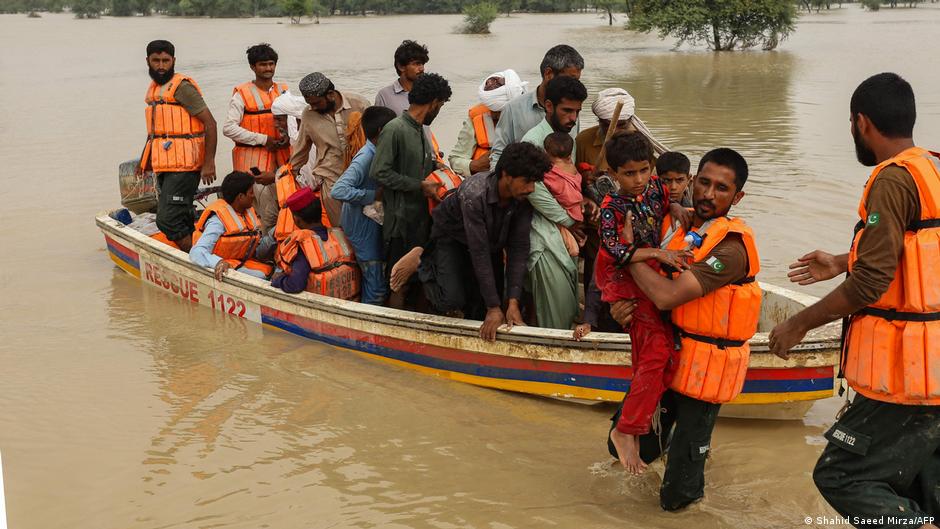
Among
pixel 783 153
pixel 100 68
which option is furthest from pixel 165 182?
pixel 100 68

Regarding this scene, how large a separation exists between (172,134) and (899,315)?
5.51 m

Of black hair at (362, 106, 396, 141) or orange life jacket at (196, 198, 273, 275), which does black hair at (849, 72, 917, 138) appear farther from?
orange life jacket at (196, 198, 273, 275)

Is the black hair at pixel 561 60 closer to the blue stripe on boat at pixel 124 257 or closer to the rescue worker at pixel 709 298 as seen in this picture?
the rescue worker at pixel 709 298

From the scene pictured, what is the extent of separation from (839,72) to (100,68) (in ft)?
65.5

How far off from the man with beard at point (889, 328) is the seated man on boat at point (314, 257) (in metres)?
3.18

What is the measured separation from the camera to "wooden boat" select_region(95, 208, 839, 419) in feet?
14.8

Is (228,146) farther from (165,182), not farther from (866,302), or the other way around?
(866,302)

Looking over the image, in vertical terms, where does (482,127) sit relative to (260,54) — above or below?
below

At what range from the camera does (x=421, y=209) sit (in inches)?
214

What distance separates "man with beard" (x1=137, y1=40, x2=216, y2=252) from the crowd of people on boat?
0.01 metres

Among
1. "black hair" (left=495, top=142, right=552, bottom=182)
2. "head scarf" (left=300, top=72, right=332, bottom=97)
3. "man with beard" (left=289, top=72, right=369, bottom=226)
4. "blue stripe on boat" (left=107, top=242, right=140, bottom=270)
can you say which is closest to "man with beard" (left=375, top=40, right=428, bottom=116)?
"man with beard" (left=289, top=72, right=369, bottom=226)

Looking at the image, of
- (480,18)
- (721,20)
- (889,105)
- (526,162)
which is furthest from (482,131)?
(480,18)

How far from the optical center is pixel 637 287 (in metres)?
3.55

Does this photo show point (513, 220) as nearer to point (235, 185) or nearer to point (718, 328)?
point (718, 328)
